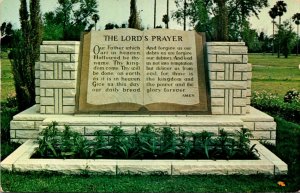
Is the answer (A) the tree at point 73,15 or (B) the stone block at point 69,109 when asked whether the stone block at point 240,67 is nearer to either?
(B) the stone block at point 69,109

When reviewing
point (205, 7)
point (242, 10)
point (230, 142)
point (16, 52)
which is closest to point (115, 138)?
point (230, 142)

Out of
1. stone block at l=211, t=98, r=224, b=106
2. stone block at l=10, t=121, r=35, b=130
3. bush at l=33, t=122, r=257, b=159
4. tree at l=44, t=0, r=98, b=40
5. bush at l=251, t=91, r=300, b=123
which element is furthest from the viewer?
tree at l=44, t=0, r=98, b=40

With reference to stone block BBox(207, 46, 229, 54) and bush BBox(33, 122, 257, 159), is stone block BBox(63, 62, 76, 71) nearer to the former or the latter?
bush BBox(33, 122, 257, 159)

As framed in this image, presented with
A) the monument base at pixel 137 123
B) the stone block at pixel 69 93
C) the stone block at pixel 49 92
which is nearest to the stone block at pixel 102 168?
the monument base at pixel 137 123

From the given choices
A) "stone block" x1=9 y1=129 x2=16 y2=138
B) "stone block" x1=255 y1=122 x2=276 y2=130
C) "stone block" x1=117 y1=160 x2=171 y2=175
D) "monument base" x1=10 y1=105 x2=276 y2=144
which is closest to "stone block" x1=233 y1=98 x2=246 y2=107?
"monument base" x1=10 y1=105 x2=276 y2=144

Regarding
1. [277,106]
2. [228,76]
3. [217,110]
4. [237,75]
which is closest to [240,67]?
[237,75]

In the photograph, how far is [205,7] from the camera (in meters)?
21.0

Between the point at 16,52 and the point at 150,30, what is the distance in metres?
3.73

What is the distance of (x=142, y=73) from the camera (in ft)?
22.9

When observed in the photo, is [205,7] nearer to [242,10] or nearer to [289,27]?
[242,10]

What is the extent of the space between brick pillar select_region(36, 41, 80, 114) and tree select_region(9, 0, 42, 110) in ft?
8.28

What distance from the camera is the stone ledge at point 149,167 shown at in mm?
5262

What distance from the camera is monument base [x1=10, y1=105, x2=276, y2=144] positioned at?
617cm

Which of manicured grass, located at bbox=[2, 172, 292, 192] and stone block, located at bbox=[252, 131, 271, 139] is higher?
stone block, located at bbox=[252, 131, 271, 139]
